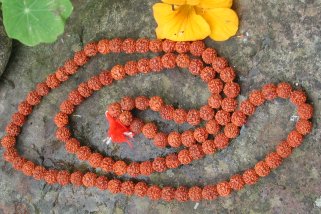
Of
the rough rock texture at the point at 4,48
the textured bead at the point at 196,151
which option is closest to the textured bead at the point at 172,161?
the textured bead at the point at 196,151

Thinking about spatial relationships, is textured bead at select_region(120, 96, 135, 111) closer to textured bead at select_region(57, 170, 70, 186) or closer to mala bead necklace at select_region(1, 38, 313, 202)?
mala bead necklace at select_region(1, 38, 313, 202)

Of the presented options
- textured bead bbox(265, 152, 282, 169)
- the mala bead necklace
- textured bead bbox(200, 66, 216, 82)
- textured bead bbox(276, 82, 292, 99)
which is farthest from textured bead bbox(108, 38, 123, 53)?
textured bead bbox(265, 152, 282, 169)

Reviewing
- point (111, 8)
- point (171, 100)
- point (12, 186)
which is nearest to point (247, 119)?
point (171, 100)

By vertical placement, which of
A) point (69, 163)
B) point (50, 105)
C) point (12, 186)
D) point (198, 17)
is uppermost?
point (198, 17)

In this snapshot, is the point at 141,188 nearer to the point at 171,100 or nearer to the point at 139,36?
the point at 171,100

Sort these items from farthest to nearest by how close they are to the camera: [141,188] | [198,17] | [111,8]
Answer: [111,8], [141,188], [198,17]

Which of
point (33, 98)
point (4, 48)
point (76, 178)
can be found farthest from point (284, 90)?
point (4, 48)
